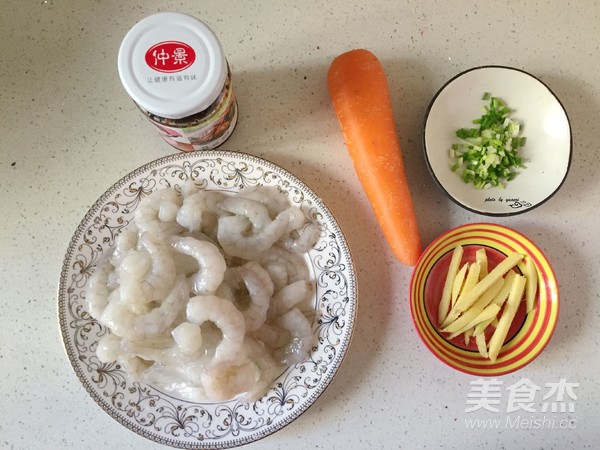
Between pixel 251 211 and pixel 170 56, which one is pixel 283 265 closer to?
pixel 251 211

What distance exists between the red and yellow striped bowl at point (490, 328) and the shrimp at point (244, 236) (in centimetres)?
29

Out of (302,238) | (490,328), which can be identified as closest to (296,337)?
(302,238)

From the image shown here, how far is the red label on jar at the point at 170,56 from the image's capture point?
83 cm

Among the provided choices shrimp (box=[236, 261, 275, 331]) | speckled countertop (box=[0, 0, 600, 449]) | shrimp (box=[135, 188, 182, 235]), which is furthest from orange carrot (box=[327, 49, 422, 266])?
shrimp (box=[135, 188, 182, 235])

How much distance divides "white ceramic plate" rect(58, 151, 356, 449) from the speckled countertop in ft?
0.35

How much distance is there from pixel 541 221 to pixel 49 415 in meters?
1.13

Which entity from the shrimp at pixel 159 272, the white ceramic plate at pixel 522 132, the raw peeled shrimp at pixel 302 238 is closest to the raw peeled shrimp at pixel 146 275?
the shrimp at pixel 159 272

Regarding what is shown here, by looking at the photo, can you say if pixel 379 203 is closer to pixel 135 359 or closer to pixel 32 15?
pixel 135 359

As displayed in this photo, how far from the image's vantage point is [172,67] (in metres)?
0.83

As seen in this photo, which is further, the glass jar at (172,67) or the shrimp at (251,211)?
the shrimp at (251,211)

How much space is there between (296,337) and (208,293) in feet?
0.64

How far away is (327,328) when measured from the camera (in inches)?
40.5

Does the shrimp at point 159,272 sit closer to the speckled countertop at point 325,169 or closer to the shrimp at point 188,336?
the shrimp at point 188,336

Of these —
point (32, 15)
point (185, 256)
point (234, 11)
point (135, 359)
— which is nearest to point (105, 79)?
point (32, 15)
